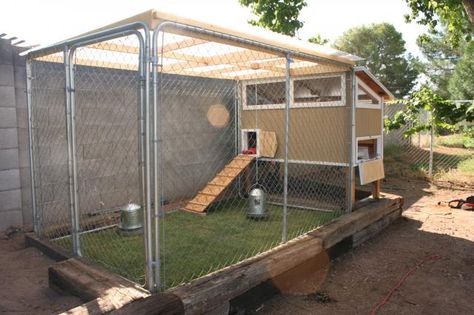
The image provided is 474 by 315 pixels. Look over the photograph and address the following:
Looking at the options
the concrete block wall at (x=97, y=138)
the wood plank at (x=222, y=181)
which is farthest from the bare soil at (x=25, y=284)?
the wood plank at (x=222, y=181)

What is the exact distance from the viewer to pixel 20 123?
16.1ft

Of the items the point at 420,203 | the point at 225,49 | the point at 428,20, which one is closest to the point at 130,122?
the point at 225,49

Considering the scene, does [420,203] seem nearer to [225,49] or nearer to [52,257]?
[225,49]

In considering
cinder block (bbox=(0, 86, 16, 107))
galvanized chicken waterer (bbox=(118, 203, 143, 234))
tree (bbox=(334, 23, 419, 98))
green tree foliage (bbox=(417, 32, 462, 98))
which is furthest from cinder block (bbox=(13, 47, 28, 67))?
green tree foliage (bbox=(417, 32, 462, 98))

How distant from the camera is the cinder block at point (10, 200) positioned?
482 cm

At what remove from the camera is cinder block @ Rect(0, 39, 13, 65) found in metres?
4.73

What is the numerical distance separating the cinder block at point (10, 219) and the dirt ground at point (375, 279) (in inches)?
6.1

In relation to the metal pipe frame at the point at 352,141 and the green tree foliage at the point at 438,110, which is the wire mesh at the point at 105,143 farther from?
the green tree foliage at the point at 438,110

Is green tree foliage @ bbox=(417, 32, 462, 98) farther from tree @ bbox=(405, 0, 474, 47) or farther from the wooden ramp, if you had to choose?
the wooden ramp

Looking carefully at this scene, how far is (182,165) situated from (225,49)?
295 cm

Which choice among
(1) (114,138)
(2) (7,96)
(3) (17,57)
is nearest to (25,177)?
(2) (7,96)

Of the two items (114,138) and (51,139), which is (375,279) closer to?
(114,138)

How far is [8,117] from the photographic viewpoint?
4.80m

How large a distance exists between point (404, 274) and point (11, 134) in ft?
16.6
